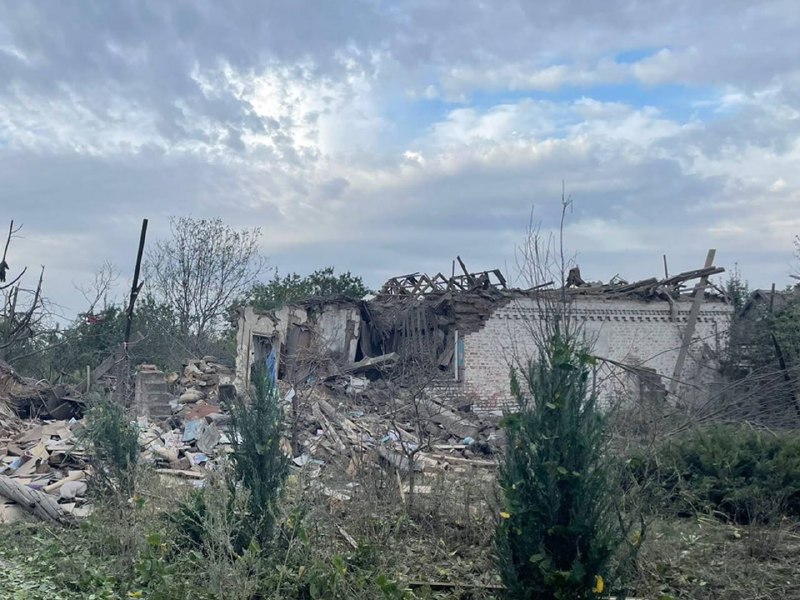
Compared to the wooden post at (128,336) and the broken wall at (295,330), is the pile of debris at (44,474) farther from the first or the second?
the broken wall at (295,330)

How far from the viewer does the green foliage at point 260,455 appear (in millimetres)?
7012

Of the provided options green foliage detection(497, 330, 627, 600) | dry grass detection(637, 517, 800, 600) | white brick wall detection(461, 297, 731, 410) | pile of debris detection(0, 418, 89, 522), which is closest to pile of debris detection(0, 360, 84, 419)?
pile of debris detection(0, 418, 89, 522)

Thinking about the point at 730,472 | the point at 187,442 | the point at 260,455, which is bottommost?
the point at 187,442

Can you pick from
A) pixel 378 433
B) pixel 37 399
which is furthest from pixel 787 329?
pixel 37 399

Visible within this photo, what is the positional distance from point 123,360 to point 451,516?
37.3ft

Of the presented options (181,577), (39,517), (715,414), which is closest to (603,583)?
(181,577)

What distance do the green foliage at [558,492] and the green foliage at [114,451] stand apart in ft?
16.4

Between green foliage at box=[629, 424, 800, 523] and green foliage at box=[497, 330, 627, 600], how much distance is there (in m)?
2.45

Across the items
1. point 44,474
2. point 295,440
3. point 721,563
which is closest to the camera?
point 721,563

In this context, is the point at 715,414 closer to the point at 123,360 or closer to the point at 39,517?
the point at 39,517

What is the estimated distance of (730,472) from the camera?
824 cm

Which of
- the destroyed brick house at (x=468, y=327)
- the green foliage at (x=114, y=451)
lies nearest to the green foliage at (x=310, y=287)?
the destroyed brick house at (x=468, y=327)

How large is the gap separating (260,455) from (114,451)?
267cm

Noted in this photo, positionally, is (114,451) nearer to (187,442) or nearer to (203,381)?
(187,442)
